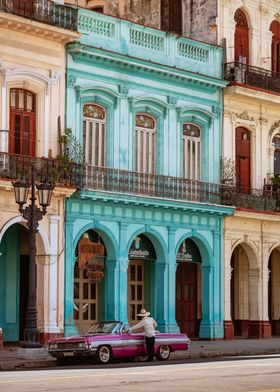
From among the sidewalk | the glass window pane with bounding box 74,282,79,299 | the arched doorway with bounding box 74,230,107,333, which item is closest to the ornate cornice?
the arched doorway with bounding box 74,230,107,333

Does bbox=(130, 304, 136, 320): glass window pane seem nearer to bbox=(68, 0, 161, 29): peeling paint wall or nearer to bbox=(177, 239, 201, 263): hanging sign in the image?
bbox=(177, 239, 201, 263): hanging sign

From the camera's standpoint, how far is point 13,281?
30578 mm

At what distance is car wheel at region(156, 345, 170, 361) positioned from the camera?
25.9 meters

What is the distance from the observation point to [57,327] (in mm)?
29969

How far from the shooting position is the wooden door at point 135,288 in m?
34.1

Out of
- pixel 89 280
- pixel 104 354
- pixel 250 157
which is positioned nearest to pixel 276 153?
pixel 250 157

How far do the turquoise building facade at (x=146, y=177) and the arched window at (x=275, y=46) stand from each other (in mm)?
3444

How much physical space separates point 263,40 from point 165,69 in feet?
19.7

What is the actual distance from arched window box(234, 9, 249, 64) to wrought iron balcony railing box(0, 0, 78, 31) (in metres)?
8.06

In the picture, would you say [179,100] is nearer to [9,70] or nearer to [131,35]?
[131,35]

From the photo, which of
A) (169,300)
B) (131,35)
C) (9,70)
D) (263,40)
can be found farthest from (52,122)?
(263,40)

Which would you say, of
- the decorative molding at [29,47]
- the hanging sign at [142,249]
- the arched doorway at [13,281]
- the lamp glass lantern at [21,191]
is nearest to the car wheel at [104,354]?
the lamp glass lantern at [21,191]

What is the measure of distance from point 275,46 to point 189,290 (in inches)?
361

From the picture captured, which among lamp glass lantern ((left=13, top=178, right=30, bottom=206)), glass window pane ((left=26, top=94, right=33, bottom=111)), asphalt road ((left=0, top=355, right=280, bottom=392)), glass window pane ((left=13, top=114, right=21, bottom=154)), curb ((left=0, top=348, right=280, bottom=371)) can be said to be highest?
glass window pane ((left=26, top=94, right=33, bottom=111))
